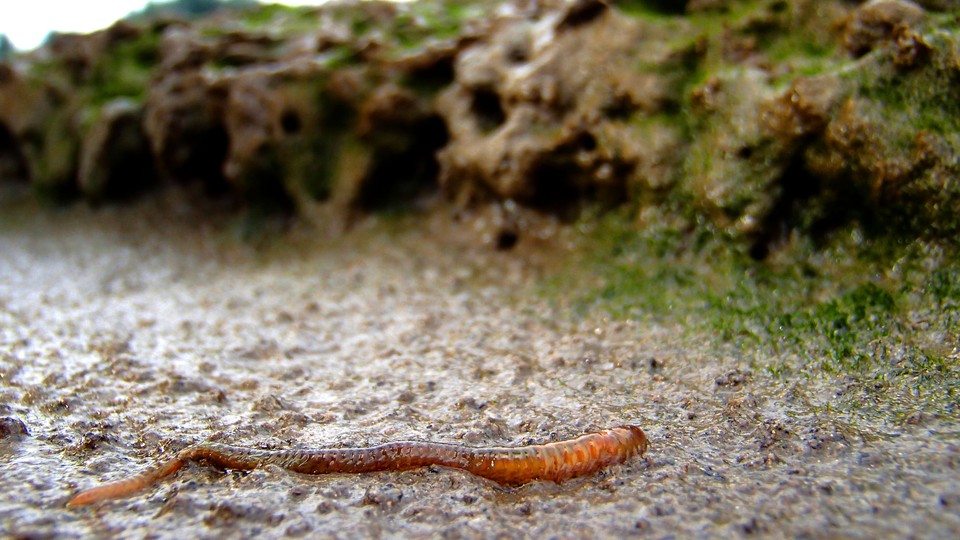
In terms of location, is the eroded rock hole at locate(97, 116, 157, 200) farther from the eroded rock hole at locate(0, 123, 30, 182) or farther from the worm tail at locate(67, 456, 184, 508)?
the worm tail at locate(67, 456, 184, 508)

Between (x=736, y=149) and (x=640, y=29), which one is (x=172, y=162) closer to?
(x=640, y=29)

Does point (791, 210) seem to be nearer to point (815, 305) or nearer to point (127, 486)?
point (815, 305)

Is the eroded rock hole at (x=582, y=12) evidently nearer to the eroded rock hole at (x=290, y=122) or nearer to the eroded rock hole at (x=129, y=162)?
the eroded rock hole at (x=290, y=122)

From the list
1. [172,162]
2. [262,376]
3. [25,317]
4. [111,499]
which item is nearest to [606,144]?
[262,376]

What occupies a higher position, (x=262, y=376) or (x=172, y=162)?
(x=172, y=162)

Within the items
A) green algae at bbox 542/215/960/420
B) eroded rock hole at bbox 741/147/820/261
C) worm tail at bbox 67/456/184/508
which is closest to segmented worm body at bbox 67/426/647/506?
worm tail at bbox 67/456/184/508

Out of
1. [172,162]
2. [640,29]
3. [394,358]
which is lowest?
[394,358]

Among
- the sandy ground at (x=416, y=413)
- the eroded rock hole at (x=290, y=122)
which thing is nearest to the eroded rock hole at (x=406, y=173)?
the sandy ground at (x=416, y=413)
